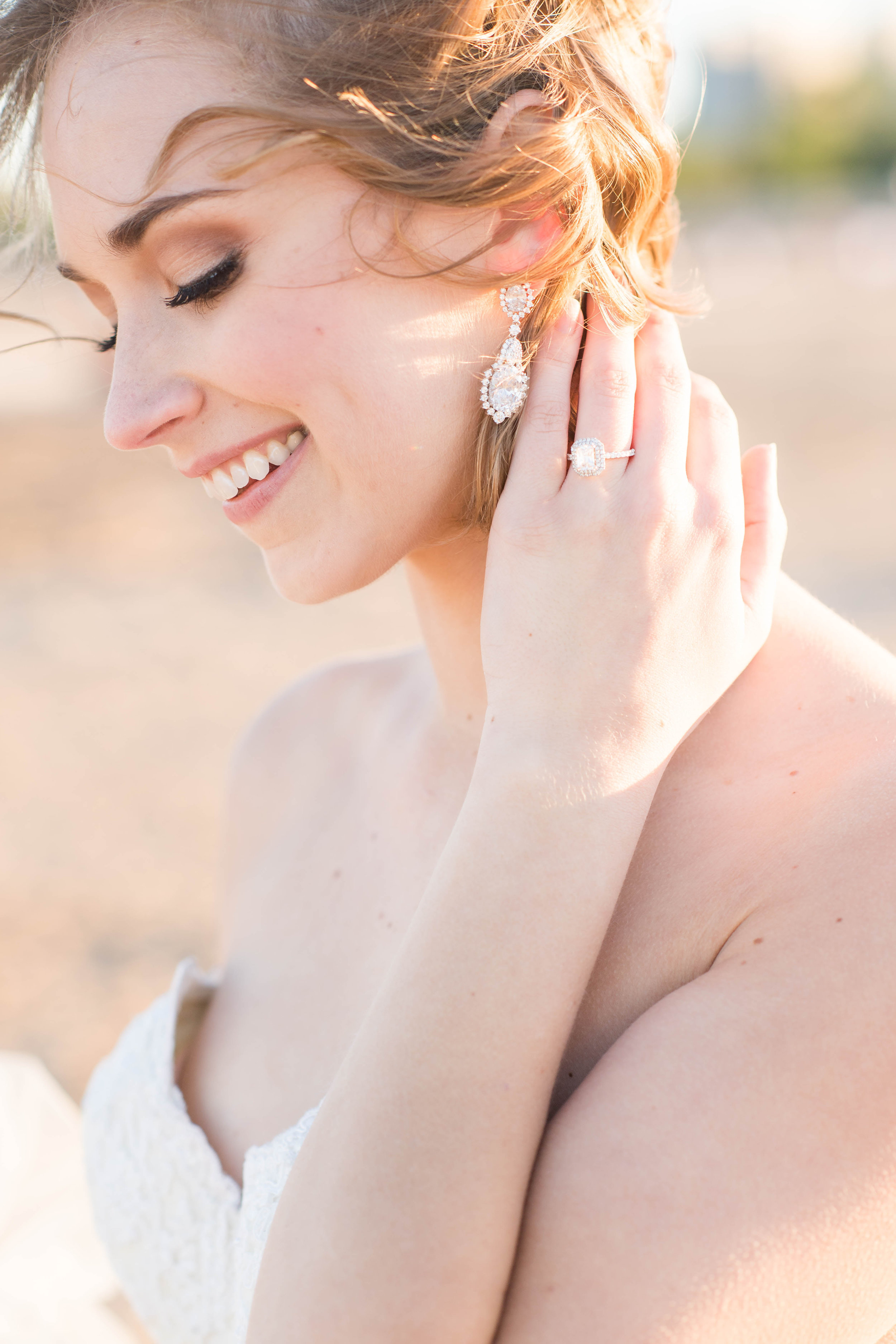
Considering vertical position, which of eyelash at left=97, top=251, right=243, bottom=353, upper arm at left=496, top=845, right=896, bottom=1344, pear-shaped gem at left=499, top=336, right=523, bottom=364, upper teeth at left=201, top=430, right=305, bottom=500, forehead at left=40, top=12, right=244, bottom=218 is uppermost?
forehead at left=40, top=12, right=244, bottom=218

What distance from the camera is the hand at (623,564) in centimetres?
139

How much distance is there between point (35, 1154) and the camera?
2.84 metres

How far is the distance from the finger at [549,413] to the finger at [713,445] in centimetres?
18

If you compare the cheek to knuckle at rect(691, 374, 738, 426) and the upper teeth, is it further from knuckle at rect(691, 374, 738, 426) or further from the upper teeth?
knuckle at rect(691, 374, 738, 426)

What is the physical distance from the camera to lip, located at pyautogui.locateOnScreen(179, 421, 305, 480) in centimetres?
164

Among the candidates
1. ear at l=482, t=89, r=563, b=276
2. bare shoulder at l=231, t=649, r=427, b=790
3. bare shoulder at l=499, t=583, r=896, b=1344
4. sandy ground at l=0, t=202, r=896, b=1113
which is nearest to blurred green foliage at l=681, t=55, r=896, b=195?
sandy ground at l=0, t=202, r=896, b=1113

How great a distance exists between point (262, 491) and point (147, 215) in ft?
1.36

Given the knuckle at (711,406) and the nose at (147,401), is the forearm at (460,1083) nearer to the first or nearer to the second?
the knuckle at (711,406)

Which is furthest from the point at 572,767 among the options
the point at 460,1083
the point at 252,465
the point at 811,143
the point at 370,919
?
the point at 811,143

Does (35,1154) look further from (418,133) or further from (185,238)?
(418,133)

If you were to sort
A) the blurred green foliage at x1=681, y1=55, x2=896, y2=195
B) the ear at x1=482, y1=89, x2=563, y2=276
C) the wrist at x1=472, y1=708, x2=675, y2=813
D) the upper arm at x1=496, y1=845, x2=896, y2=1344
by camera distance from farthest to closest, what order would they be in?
the blurred green foliage at x1=681, y1=55, x2=896, y2=195 → the ear at x1=482, y1=89, x2=563, y2=276 → the wrist at x1=472, y1=708, x2=675, y2=813 → the upper arm at x1=496, y1=845, x2=896, y2=1344

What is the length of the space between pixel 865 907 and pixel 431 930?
506mm

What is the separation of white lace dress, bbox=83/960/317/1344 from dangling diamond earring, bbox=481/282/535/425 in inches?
43.8

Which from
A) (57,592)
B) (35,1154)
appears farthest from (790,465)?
(35,1154)
